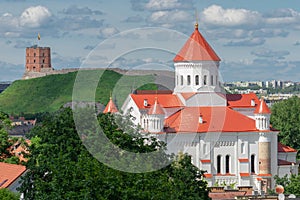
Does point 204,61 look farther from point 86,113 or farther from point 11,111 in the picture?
point 11,111

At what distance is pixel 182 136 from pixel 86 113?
2373cm

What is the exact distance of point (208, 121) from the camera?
7206cm

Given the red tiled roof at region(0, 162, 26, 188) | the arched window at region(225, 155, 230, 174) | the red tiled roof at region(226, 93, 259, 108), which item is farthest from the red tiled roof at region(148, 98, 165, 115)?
the red tiled roof at region(0, 162, 26, 188)

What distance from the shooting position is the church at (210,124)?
71000 mm

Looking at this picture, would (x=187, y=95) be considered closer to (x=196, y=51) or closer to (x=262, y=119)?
(x=196, y=51)

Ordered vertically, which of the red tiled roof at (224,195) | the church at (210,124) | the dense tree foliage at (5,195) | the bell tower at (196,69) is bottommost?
the dense tree foliage at (5,195)

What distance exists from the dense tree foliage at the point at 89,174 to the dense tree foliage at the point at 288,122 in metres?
43.7

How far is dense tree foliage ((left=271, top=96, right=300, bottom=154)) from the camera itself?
93.3 metres

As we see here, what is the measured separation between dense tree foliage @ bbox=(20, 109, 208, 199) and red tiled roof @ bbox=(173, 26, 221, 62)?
24773 millimetres

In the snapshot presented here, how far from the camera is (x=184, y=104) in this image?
7419 cm

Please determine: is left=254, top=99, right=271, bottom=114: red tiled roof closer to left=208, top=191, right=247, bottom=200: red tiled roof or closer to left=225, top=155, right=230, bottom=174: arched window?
left=225, top=155, right=230, bottom=174: arched window

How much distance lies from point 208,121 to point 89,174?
37.0 metres

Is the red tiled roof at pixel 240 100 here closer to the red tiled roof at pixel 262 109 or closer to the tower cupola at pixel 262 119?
the red tiled roof at pixel 262 109

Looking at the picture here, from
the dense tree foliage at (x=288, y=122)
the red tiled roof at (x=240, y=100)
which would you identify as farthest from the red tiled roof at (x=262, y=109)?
the dense tree foliage at (x=288, y=122)
